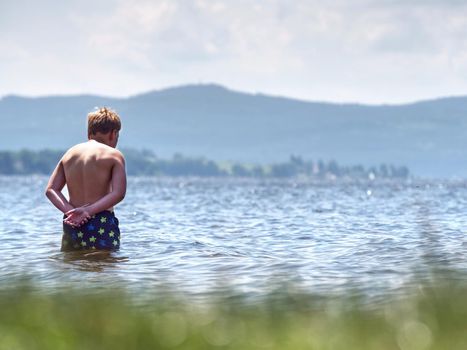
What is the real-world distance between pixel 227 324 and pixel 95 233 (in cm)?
833

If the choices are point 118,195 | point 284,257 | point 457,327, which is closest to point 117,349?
point 457,327

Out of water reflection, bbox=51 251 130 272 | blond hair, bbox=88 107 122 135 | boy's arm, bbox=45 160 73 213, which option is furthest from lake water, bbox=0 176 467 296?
blond hair, bbox=88 107 122 135

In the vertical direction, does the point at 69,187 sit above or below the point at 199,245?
above

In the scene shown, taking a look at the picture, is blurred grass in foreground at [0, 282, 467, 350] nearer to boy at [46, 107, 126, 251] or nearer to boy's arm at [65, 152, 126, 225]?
boy's arm at [65, 152, 126, 225]

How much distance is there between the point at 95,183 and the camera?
14133mm

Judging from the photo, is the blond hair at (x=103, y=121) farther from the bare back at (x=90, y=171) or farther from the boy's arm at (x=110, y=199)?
the boy's arm at (x=110, y=199)

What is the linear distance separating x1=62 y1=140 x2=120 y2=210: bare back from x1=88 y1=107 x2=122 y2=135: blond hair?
216 mm

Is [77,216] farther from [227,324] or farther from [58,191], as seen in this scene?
[227,324]

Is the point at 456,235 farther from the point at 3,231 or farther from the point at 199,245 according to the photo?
the point at 3,231

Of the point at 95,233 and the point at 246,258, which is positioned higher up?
the point at 95,233

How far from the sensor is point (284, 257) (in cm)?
1612

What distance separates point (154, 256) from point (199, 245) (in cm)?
270

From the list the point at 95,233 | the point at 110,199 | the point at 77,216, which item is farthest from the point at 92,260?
the point at 110,199

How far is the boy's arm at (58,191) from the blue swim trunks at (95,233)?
0.35m
